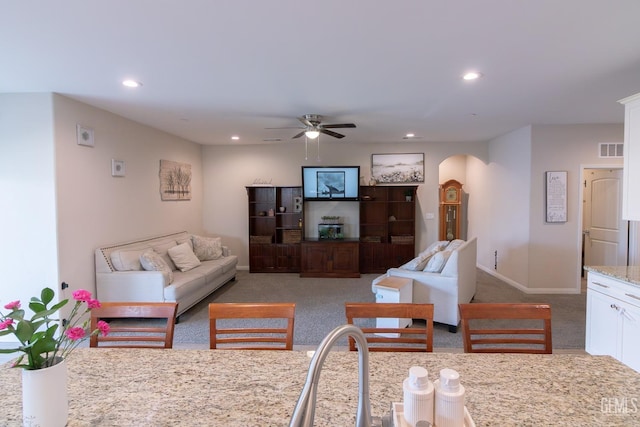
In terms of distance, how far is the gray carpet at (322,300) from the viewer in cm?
364

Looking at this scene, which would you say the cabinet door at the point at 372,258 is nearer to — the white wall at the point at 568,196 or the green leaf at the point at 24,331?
the white wall at the point at 568,196

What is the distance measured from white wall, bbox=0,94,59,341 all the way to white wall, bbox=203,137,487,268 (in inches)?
144

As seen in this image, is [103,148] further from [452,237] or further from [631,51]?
[452,237]

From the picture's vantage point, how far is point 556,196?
5.04 meters

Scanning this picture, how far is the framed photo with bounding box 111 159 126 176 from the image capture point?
435 centimetres

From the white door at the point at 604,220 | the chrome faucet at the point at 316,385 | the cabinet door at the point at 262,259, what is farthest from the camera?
the cabinet door at the point at 262,259

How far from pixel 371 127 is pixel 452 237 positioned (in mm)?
3766

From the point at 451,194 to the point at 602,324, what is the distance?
5092mm

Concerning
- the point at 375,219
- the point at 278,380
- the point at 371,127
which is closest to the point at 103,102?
the point at 371,127

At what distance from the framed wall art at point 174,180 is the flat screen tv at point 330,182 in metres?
2.25

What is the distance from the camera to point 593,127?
5.00m

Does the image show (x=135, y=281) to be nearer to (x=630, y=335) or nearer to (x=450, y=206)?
(x=630, y=335)

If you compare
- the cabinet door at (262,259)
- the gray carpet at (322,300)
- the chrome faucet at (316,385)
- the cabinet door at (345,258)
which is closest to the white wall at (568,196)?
the gray carpet at (322,300)

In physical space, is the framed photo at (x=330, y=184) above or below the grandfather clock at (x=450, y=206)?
above
